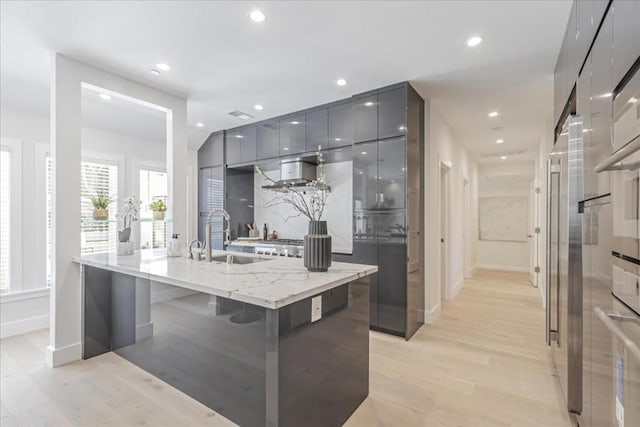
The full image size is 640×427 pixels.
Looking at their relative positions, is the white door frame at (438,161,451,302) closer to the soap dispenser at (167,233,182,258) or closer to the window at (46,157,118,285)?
the soap dispenser at (167,233,182,258)

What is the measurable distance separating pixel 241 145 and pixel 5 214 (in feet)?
10.1

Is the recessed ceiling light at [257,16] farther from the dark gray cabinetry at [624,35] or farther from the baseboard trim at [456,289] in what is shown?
the baseboard trim at [456,289]

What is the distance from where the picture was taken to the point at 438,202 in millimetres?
4055

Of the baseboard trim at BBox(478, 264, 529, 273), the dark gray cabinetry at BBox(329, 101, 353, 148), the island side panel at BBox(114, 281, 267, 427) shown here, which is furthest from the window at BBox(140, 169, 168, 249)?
the baseboard trim at BBox(478, 264, 529, 273)

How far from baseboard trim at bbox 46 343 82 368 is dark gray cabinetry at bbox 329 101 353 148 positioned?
11.1 feet

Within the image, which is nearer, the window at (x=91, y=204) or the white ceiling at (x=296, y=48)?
the white ceiling at (x=296, y=48)

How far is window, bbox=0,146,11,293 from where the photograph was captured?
3.64m

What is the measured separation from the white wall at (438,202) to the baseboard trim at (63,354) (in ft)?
12.1

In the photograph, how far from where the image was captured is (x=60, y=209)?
2.68 m

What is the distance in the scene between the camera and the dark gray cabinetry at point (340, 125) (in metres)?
3.76

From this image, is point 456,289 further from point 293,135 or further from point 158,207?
point 158,207

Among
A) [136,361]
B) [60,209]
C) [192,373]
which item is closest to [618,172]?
[192,373]

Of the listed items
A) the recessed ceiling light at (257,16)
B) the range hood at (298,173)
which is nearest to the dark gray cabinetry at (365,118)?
the range hood at (298,173)

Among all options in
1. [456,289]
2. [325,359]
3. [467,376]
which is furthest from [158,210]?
[456,289]
